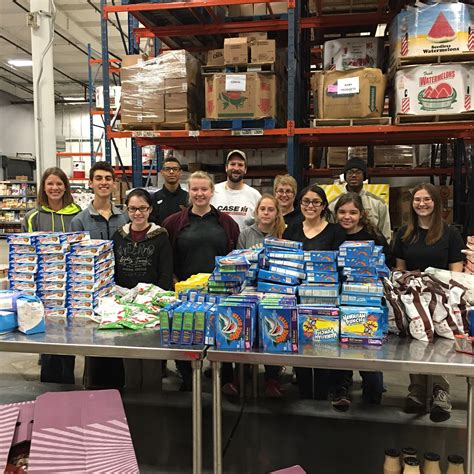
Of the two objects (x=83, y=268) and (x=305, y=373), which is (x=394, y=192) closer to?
(x=305, y=373)

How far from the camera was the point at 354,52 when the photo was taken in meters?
5.37

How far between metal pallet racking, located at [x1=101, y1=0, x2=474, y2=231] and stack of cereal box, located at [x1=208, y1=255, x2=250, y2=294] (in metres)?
2.77

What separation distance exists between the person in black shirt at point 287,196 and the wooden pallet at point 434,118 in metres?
1.84

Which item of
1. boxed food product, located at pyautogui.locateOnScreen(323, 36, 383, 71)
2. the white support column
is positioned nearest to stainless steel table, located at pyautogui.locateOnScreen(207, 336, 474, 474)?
boxed food product, located at pyautogui.locateOnScreen(323, 36, 383, 71)

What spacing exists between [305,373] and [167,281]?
1.26 metres

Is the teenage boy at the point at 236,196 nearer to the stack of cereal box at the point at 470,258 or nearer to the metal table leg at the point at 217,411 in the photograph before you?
the stack of cereal box at the point at 470,258

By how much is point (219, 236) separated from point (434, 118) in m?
2.73

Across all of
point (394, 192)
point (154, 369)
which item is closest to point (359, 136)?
point (394, 192)

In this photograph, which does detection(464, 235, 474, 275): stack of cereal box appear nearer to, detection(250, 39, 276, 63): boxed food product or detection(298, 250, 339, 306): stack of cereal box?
detection(298, 250, 339, 306): stack of cereal box

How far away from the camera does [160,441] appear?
320 centimetres

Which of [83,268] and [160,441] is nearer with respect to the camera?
[83,268]

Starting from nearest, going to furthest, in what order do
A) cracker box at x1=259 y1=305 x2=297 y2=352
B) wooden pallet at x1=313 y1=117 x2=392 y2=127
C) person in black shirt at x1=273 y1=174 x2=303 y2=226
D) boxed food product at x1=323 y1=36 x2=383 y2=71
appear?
cracker box at x1=259 y1=305 x2=297 y2=352 → person in black shirt at x1=273 y1=174 x2=303 y2=226 → wooden pallet at x1=313 y1=117 x2=392 y2=127 → boxed food product at x1=323 y1=36 x2=383 y2=71

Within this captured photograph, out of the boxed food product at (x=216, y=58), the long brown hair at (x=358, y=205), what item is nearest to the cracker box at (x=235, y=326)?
the long brown hair at (x=358, y=205)

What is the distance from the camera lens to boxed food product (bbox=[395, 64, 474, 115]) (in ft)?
15.5
